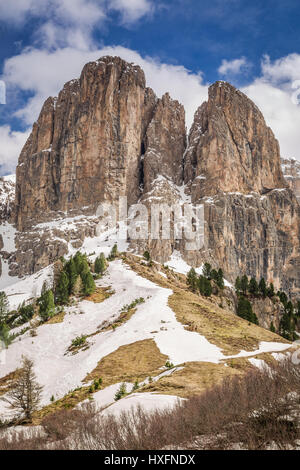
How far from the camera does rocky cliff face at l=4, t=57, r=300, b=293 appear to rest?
15000 cm

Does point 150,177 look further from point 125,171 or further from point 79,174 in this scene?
point 79,174

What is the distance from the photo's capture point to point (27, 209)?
16925cm

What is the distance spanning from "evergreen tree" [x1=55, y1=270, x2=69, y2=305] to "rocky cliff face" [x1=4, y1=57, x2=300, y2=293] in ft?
302

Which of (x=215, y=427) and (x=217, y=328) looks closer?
(x=215, y=427)

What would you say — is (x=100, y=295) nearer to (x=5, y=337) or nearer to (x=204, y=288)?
(x=5, y=337)

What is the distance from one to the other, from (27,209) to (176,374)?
165 m

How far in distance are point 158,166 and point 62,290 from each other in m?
125

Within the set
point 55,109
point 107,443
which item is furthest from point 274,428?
point 55,109

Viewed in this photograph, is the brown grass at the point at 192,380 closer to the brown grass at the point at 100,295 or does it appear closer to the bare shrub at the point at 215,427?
the bare shrub at the point at 215,427

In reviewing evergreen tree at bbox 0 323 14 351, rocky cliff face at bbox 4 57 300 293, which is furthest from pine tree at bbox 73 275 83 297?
rocky cliff face at bbox 4 57 300 293

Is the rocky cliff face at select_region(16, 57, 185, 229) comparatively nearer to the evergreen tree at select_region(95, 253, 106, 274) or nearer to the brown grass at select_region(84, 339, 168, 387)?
the evergreen tree at select_region(95, 253, 106, 274)

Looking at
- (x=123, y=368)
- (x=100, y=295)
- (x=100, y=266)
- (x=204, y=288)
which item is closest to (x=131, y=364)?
(x=123, y=368)

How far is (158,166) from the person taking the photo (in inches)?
6614

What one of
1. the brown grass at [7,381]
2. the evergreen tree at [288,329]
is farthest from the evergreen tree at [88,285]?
the evergreen tree at [288,329]
